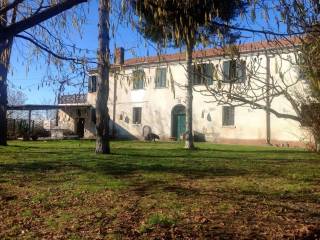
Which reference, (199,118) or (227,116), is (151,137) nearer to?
(199,118)

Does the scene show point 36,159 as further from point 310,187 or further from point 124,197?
point 310,187

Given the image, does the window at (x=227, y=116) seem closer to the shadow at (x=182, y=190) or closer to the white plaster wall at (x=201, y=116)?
the white plaster wall at (x=201, y=116)

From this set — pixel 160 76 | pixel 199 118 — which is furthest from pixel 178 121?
pixel 160 76

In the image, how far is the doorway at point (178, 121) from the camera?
34656 mm

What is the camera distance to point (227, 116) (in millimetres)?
31891

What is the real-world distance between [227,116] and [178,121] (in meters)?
4.39

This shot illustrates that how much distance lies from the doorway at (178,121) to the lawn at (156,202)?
22140mm

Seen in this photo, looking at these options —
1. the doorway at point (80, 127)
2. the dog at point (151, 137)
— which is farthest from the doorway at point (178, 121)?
the doorway at point (80, 127)

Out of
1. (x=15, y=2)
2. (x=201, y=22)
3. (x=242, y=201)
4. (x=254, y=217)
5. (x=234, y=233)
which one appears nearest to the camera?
(x=15, y=2)

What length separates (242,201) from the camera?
7.79 m

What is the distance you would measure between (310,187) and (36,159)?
28.0ft

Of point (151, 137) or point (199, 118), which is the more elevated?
point (199, 118)

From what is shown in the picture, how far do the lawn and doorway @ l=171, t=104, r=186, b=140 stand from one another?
72.6 ft

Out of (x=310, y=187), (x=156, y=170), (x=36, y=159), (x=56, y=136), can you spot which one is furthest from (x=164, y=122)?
(x=310, y=187)
